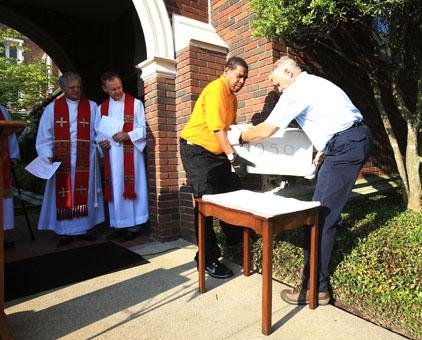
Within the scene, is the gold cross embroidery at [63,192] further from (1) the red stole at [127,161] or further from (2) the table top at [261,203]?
(2) the table top at [261,203]

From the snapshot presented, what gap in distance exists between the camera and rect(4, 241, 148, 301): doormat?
10.3 feet

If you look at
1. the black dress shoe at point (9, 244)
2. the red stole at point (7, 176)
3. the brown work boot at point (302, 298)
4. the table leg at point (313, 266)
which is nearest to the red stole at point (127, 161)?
the red stole at point (7, 176)

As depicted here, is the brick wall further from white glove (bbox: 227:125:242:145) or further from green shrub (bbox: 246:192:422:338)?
white glove (bbox: 227:125:242:145)

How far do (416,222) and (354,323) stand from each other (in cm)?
172

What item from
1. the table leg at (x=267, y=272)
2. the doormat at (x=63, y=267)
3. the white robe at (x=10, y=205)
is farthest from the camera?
the white robe at (x=10, y=205)

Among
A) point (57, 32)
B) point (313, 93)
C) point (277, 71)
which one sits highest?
point (57, 32)

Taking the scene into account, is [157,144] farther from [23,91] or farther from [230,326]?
[23,91]

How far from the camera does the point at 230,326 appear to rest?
2369 mm

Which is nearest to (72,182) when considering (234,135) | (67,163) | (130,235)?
(67,163)

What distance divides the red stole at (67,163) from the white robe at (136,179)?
223mm

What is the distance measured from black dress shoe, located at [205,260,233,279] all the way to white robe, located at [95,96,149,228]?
61.6 inches

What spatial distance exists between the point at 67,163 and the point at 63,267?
1.34 meters

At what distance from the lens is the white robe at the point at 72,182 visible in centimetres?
435

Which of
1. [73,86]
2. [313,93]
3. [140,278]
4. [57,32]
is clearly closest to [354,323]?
[313,93]
